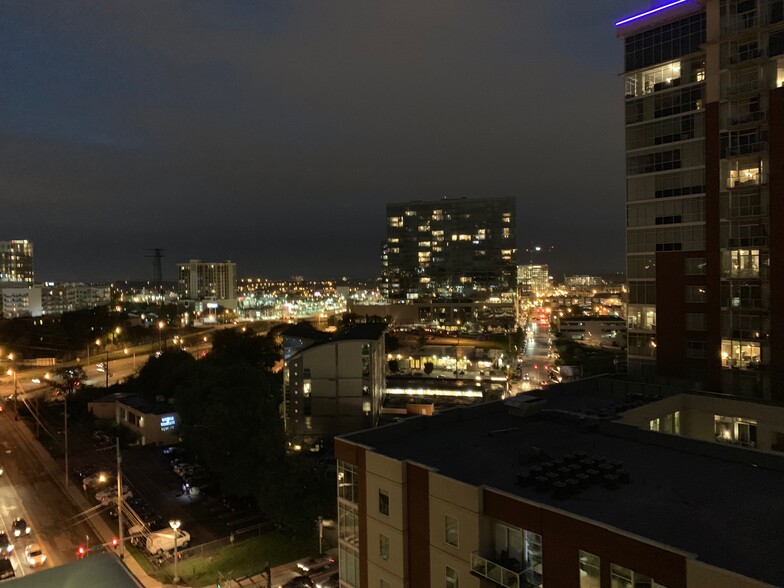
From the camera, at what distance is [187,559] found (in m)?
18.1

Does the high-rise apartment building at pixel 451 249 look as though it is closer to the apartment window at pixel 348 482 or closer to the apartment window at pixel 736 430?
the apartment window at pixel 736 430

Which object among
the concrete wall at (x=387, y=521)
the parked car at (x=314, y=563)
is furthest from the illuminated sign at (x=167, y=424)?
the concrete wall at (x=387, y=521)

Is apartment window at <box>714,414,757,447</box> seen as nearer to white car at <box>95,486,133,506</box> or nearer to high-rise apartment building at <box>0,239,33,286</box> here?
white car at <box>95,486,133,506</box>

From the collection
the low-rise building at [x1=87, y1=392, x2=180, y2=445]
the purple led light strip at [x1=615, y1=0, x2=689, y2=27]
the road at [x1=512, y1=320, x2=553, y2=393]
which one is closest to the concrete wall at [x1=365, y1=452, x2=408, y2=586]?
the road at [x1=512, y1=320, x2=553, y2=393]

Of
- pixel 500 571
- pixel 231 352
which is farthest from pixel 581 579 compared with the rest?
pixel 231 352

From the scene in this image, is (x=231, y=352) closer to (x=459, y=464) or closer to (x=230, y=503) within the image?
(x=230, y=503)

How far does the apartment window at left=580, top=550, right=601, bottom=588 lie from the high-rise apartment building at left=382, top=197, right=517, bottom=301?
111 metres

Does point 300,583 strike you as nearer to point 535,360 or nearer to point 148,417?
point 148,417

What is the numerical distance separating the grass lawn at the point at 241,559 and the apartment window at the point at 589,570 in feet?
43.3

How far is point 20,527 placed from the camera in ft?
65.2

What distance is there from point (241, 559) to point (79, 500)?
10369 millimetres

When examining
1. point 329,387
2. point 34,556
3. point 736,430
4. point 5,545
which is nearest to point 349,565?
point 34,556

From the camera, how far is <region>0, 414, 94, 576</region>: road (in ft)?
62.0

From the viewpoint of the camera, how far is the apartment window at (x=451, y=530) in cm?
948
